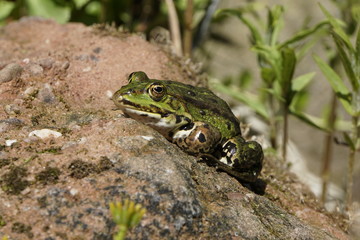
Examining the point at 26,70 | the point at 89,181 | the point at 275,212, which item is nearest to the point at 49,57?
the point at 26,70

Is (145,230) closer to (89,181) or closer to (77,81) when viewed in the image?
(89,181)

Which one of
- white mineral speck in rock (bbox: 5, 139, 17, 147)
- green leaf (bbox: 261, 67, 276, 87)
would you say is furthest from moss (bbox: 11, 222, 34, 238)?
Answer: green leaf (bbox: 261, 67, 276, 87)

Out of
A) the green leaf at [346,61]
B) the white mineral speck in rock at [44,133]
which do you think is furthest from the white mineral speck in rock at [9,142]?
the green leaf at [346,61]

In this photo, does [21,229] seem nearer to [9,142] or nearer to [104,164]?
[104,164]

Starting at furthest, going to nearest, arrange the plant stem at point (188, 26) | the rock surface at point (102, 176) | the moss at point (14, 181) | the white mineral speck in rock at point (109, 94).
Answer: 1. the plant stem at point (188, 26)
2. the white mineral speck in rock at point (109, 94)
3. the moss at point (14, 181)
4. the rock surface at point (102, 176)

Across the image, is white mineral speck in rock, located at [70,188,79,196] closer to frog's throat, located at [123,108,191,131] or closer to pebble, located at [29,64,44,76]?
frog's throat, located at [123,108,191,131]

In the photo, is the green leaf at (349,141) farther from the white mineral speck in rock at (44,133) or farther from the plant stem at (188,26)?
the white mineral speck in rock at (44,133)
